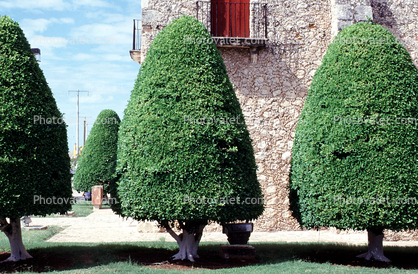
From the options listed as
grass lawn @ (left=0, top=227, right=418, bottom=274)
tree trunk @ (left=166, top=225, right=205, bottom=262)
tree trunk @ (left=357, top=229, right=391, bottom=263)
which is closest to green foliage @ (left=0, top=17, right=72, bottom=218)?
grass lawn @ (left=0, top=227, right=418, bottom=274)

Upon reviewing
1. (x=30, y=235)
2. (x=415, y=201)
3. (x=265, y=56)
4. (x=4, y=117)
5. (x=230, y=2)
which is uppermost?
(x=230, y=2)

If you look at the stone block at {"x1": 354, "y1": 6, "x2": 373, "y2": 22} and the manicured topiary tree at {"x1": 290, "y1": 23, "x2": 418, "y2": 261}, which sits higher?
the stone block at {"x1": 354, "y1": 6, "x2": 373, "y2": 22}

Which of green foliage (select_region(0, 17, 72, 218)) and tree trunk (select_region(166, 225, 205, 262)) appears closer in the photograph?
→ green foliage (select_region(0, 17, 72, 218))

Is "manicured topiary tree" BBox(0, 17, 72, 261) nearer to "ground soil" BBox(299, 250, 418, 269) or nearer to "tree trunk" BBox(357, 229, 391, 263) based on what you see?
"ground soil" BBox(299, 250, 418, 269)

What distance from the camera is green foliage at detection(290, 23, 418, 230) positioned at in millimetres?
6906

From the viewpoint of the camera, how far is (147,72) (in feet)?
24.6

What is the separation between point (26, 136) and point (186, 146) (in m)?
2.89

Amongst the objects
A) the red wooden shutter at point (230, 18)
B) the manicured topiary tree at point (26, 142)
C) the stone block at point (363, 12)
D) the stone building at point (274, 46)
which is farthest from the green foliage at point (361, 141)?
the manicured topiary tree at point (26, 142)

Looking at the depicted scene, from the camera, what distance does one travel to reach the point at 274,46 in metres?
11.5

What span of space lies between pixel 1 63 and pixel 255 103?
6.97 meters

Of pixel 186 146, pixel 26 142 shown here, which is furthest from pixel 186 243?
pixel 26 142

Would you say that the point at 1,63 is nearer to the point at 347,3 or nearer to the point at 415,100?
the point at 415,100

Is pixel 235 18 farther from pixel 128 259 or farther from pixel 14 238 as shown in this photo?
pixel 14 238

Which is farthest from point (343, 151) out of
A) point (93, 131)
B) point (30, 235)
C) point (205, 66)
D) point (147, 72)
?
point (93, 131)
